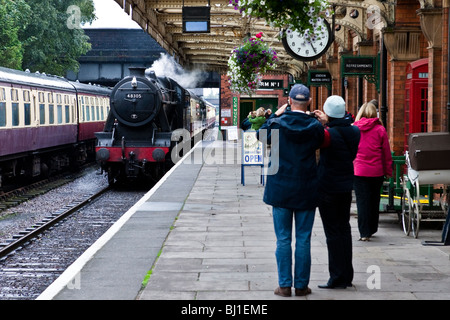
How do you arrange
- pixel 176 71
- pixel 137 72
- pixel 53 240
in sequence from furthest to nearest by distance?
pixel 176 71 → pixel 137 72 → pixel 53 240

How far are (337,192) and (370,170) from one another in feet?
8.21

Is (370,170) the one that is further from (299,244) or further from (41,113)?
(41,113)

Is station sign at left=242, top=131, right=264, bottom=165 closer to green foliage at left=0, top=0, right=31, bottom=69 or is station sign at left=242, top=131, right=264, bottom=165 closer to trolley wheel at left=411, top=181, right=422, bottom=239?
trolley wheel at left=411, top=181, right=422, bottom=239

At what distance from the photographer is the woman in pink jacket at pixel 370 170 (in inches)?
336

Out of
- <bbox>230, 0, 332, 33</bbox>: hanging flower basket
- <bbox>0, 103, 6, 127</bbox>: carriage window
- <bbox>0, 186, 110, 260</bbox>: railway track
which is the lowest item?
<bbox>0, 186, 110, 260</bbox>: railway track

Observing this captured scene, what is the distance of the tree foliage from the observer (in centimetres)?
4400

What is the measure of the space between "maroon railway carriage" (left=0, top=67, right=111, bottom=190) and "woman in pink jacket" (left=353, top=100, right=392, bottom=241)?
391 inches

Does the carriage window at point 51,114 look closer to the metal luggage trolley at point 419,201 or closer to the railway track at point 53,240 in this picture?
the railway track at point 53,240

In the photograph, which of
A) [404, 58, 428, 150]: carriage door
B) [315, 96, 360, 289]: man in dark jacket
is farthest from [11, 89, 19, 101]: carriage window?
[315, 96, 360, 289]: man in dark jacket

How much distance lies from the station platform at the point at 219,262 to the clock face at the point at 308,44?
2.72 metres

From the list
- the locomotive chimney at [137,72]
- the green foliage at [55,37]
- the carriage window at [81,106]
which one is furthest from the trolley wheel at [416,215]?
the green foliage at [55,37]

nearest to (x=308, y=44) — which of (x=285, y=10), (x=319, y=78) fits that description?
(x=285, y=10)

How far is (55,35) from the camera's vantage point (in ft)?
148
